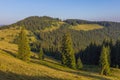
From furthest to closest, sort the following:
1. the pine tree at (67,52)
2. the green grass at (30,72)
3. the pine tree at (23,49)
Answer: the pine tree at (67,52)
the pine tree at (23,49)
the green grass at (30,72)

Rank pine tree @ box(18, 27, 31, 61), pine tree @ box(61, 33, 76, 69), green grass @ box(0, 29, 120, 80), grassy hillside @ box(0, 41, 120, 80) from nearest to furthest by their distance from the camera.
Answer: grassy hillside @ box(0, 41, 120, 80)
green grass @ box(0, 29, 120, 80)
pine tree @ box(18, 27, 31, 61)
pine tree @ box(61, 33, 76, 69)

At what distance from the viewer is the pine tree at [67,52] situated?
90250 mm

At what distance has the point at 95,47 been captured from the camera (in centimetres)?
13875

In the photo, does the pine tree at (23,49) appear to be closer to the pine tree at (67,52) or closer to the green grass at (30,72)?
the pine tree at (67,52)

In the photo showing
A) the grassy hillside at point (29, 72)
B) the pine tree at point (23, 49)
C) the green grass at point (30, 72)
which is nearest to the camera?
the grassy hillside at point (29, 72)

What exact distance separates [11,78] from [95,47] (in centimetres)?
11459

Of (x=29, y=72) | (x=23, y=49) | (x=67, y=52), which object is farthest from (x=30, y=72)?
(x=67, y=52)

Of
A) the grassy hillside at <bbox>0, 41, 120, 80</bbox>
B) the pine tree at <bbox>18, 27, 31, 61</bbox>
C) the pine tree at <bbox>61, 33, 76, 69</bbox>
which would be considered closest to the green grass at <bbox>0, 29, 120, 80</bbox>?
the grassy hillside at <bbox>0, 41, 120, 80</bbox>

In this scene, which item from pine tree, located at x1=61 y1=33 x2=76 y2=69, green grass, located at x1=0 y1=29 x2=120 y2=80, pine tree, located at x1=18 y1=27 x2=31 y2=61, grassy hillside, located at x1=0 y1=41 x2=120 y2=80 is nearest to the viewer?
grassy hillside, located at x1=0 y1=41 x2=120 y2=80

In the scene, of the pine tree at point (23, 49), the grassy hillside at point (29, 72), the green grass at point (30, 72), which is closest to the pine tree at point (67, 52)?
the pine tree at point (23, 49)

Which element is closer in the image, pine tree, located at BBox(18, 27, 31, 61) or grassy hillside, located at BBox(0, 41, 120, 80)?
grassy hillside, located at BBox(0, 41, 120, 80)

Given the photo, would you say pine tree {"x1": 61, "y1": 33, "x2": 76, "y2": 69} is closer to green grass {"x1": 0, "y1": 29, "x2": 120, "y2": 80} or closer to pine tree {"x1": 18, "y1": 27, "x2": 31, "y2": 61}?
pine tree {"x1": 18, "y1": 27, "x2": 31, "y2": 61}

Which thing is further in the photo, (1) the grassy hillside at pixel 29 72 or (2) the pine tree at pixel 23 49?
(2) the pine tree at pixel 23 49

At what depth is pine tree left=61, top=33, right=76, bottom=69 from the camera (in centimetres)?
9025
